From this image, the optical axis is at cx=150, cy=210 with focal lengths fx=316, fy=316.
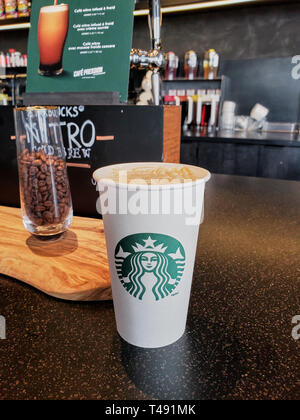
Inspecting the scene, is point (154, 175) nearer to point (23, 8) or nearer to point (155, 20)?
point (155, 20)

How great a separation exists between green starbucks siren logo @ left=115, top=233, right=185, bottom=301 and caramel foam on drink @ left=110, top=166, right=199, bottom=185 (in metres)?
0.06

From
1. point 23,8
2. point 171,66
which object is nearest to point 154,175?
point 171,66

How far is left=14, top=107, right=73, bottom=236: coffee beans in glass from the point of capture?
1.86 ft

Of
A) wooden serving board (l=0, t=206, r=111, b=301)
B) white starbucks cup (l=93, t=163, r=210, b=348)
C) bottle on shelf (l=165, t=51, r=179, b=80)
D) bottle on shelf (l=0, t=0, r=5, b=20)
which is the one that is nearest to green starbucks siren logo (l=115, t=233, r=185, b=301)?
white starbucks cup (l=93, t=163, r=210, b=348)

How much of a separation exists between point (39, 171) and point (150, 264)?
34cm

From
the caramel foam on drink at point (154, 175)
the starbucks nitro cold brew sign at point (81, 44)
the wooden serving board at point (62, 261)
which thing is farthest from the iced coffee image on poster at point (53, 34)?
the caramel foam on drink at point (154, 175)

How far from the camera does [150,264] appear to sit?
1.09ft

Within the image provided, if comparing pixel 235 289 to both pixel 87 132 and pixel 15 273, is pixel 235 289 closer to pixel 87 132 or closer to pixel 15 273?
pixel 15 273

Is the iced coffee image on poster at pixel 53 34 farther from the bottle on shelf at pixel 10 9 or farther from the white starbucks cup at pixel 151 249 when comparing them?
the bottle on shelf at pixel 10 9

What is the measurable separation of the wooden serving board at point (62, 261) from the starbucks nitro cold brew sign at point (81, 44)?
1.15ft

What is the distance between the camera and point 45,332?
1.25ft

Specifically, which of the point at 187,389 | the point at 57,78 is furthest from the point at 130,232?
the point at 57,78
